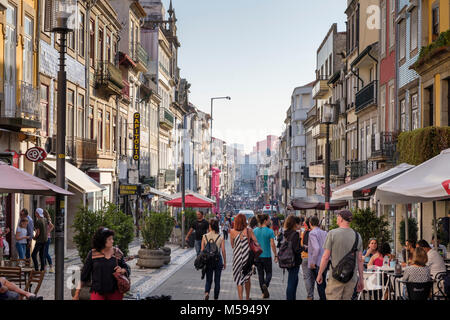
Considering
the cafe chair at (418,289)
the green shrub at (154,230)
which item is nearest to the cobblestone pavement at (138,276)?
the green shrub at (154,230)

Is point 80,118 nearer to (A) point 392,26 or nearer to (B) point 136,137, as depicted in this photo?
(B) point 136,137

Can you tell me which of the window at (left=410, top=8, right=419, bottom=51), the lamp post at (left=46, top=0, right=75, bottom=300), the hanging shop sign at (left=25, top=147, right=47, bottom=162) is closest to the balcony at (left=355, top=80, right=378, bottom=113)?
the window at (left=410, top=8, right=419, bottom=51)

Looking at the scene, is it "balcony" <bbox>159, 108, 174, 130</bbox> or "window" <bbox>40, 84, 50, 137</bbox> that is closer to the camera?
"window" <bbox>40, 84, 50, 137</bbox>

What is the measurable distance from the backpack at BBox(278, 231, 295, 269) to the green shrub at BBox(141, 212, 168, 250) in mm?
8090

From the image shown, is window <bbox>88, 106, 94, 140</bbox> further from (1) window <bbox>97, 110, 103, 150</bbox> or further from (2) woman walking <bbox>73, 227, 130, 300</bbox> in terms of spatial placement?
(2) woman walking <bbox>73, 227, 130, 300</bbox>

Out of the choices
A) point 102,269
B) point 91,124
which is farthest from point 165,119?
point 102,269

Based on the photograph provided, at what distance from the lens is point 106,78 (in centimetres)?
3412

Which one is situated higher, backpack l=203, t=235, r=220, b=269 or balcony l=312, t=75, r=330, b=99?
balcony l=312, t=75, r=330, b=99

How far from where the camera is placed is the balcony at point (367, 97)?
34875mm

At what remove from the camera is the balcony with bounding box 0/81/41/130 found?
2044 centimetres

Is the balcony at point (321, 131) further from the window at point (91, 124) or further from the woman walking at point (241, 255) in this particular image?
the woman walking at point (241, 255)

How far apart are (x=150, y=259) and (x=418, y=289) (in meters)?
11.6
